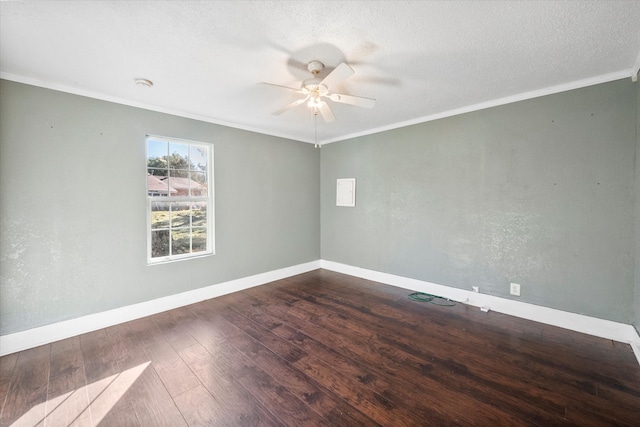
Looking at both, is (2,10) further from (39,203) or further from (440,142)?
(440,142)

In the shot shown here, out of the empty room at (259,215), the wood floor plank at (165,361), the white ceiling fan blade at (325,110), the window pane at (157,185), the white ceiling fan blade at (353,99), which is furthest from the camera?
the window pane at (157,185)

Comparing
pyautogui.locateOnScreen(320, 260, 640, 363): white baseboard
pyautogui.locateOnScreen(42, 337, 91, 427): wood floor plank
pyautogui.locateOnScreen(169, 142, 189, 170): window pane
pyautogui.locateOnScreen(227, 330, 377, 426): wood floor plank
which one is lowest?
pyautogui.locateOnScreen(42, 337, 91, 427): wood floor plank

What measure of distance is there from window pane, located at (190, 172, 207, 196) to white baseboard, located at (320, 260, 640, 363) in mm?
3064

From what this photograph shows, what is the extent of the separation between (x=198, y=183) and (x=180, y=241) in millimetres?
832

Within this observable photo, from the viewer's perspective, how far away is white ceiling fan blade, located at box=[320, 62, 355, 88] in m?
1.89

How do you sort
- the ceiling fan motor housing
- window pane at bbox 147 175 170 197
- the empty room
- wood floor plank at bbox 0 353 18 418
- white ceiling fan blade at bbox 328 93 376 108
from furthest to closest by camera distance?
window pane at bbox 147 175 170 197
white ceiling fan blade at bbox 328 93 376 108
the ceiling fan motor housing
wood floor plank at bbox 0 353 18 418
the empty room

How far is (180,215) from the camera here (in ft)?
11.4

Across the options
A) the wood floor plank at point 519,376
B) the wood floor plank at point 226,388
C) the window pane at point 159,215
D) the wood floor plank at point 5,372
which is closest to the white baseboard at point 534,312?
the wood floor plank at point 519,376

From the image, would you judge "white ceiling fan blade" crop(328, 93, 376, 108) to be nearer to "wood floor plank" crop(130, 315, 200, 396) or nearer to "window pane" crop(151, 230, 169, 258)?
"wood floor plank" crop(130, 315, 200, 396)

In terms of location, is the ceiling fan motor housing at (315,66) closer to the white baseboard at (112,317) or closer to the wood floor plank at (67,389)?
the wood floor plank at (67,389)

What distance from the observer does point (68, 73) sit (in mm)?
2359

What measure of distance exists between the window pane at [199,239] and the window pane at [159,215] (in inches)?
14.7

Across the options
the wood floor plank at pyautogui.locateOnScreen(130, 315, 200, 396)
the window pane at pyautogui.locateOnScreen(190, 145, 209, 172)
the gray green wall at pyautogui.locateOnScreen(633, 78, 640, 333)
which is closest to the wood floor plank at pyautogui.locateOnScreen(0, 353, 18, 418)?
the wood floor plank at pyautogui.locateOnScreen(130, 315, 200, 396)

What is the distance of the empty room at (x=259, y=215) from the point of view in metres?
1.73
